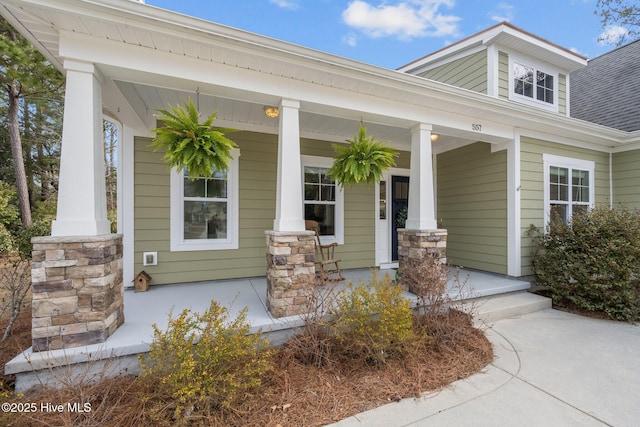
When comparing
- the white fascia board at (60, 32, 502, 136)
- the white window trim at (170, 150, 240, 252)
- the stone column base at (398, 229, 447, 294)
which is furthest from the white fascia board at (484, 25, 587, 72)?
the white window trim at (170, 150, 240, 252)

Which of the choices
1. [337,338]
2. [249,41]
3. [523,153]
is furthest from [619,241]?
[249,41]

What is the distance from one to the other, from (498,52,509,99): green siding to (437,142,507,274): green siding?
1198 mm

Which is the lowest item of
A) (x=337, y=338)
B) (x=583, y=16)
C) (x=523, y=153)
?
(x=337, y=338)

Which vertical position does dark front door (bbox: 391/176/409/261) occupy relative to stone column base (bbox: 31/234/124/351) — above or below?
above

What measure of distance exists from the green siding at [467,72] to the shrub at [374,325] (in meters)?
5.08

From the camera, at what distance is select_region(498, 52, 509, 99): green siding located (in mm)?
5375

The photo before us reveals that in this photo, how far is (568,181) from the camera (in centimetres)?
529

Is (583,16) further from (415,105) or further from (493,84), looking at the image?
(415,105)

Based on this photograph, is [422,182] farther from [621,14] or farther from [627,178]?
[621,14]

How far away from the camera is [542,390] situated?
7.41 feet

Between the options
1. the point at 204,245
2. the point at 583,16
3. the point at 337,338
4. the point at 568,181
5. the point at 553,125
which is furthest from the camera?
the point at 583,16

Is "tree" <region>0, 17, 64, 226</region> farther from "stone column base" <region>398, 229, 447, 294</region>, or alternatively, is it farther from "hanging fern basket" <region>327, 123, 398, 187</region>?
"stone column base" <region>398, 229, 447, 294</region>

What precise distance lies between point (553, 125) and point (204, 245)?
243 inches

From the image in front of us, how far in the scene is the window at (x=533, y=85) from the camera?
5551 mm
